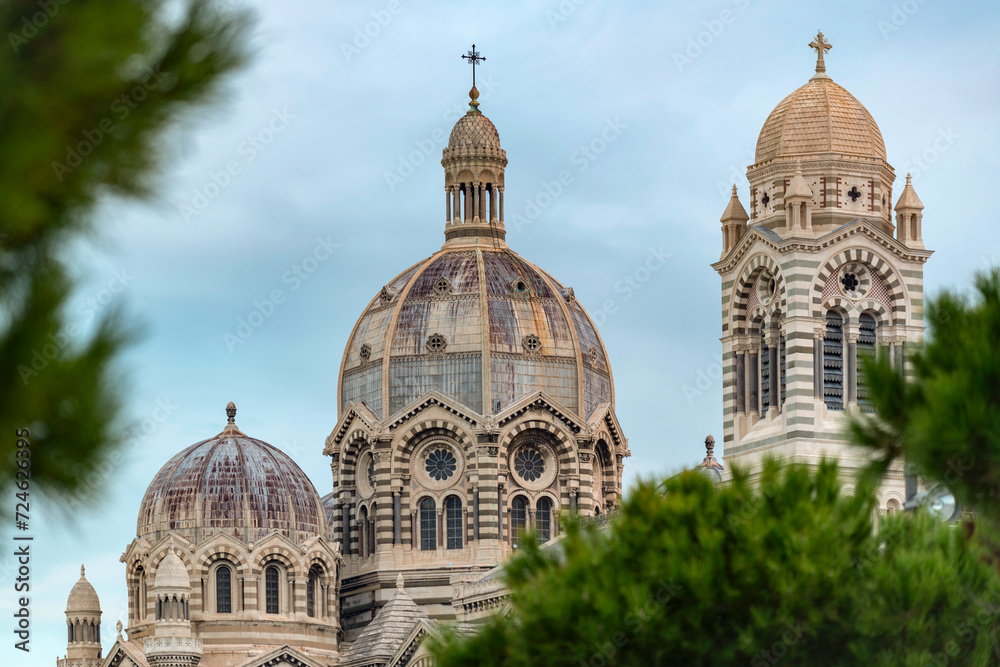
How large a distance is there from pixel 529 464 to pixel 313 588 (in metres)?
11.9

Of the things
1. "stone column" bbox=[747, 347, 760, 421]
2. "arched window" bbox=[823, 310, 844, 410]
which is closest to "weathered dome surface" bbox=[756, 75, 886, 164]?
"arched window" bbox=[823, 310, 844, 410]

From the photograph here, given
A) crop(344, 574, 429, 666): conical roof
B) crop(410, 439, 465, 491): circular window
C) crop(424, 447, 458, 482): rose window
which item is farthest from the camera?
crop(424, 447, 458, 482): rose window

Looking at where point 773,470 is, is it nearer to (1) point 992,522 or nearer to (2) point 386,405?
(1) point 992,522

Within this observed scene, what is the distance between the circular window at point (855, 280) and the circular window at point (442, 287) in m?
31.2

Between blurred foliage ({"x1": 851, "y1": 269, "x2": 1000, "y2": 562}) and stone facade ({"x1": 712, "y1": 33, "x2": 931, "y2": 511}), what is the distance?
38863 mm

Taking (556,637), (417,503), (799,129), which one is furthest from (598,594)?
(417,503)

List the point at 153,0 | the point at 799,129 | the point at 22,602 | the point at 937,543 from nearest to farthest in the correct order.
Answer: the point at 153,0
the point at 937,543
the point at 22,602
the point at 799,129

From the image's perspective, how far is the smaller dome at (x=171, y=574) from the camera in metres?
84.8

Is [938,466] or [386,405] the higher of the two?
[386,405]

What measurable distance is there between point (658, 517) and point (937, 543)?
13.2 feet

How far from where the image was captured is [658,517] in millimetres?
27625

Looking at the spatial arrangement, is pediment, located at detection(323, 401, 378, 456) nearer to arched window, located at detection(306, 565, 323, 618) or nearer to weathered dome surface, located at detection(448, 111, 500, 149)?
arched window, located at detection(306, 565, 323, 618)

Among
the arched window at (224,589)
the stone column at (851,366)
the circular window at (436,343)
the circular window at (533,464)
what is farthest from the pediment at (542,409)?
the stone column at (851,366)

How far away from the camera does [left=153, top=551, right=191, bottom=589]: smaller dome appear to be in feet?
278
